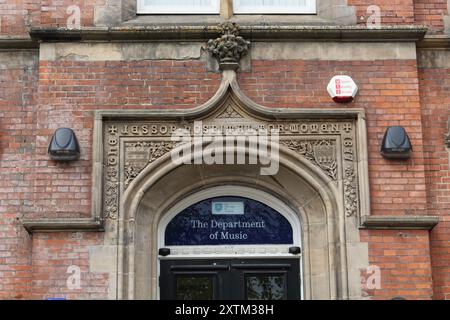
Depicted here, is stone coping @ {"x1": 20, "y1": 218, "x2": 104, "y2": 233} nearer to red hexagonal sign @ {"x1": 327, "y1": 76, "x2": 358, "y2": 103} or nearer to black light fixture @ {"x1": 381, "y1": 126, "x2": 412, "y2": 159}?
red hexagonal sign @ {"x1": 327, "y1": 76, "x2": 358, "y2": 103}

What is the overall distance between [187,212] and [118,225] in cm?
111

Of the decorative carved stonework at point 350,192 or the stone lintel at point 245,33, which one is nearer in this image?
the decorative carved stonework at point 350,192

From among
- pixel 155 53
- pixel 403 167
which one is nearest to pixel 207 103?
pixel 155 53

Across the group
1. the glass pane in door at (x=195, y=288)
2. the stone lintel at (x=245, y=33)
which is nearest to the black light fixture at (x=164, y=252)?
the glass pane in door at (x=195, y=288)

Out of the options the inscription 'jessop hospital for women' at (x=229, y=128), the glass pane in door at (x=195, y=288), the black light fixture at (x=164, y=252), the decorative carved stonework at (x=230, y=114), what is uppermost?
the decorative carved stonework at (x=230, y=114)

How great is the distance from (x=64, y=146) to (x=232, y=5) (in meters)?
2.55

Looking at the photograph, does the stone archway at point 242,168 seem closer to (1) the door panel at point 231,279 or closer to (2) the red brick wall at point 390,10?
(1) the door panel at point 231,279

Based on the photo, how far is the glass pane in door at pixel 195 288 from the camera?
10.4m

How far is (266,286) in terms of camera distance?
1048 cm

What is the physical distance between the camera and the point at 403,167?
10156mm

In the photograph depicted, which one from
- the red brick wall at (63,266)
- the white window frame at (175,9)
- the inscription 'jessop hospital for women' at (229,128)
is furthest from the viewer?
the white window frame at (175,9)

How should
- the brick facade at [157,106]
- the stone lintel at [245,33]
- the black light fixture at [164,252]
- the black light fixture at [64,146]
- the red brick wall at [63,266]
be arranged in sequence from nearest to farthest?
the red brick wall at [63,266] → the brick facade at [157,106] → the black light fixture at [64,146] → the stone lintel at [245,33] → the black light fixture at [164,252]

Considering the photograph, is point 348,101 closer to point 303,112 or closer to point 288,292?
point 303,112

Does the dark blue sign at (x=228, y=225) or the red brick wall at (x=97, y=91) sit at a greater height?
the red brick wall at (x=97, y=91)
